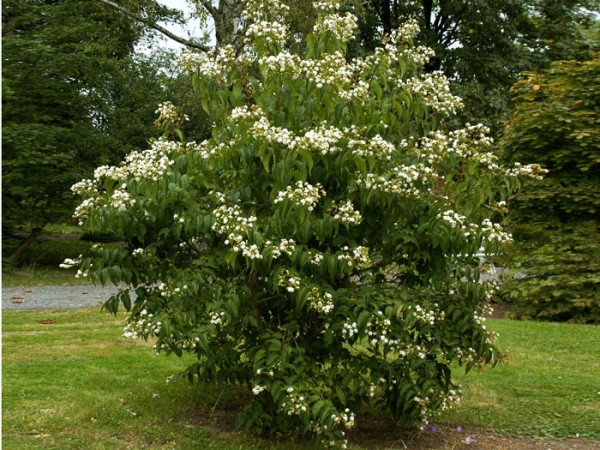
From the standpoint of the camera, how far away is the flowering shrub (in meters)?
3.50

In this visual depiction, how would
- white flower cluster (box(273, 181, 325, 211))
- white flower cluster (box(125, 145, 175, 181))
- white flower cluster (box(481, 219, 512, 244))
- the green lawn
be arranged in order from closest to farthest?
white flower cluster (box(273, 181, 325, 211)), white flower cluster (box(481, 219, 512, 244)), white flower cluster (box(125, 145, 175, 181)), the green lawn

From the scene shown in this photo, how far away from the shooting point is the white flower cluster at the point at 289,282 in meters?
3.30

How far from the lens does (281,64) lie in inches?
151

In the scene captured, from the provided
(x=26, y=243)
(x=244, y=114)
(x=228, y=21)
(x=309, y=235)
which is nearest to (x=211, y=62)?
(x=244, y=114)

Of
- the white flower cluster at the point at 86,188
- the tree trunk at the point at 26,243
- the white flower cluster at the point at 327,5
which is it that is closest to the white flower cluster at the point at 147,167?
the white flower cluster at the point at 86,188

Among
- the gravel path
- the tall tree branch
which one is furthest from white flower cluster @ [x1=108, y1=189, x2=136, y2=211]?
the tall tree branch

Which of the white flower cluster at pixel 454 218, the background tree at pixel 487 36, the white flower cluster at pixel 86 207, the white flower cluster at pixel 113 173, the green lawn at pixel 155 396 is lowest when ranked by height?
the green lawn at pixel 155 396

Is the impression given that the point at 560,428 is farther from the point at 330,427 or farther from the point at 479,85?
the point at 479,85

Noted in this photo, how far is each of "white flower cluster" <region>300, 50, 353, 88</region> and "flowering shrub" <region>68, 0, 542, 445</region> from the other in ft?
0.05

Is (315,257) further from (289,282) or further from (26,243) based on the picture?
(26,243)

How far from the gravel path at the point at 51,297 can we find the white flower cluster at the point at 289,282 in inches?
256

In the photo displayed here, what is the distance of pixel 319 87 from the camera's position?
12.0 ft

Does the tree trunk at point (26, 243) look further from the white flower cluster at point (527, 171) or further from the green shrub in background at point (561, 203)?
the white flower cluster at point (527, 171)

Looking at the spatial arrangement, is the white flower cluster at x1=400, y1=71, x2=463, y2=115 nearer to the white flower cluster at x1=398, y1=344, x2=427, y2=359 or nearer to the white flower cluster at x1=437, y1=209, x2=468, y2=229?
the white flower cluster at x1=437, y1=209, x2=468, y2=229
